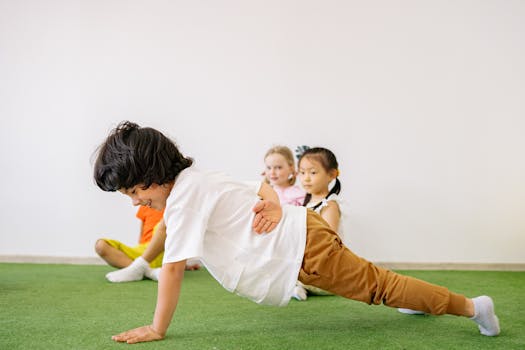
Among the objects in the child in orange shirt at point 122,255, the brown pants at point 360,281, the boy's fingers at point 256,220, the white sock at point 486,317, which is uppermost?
the boy's fingers at point 256,220

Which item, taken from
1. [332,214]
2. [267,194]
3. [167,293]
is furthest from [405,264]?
[167,293]

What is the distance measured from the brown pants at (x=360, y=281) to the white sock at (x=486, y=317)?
1.4 inches

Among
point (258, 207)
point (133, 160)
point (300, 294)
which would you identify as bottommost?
point (300, 294)

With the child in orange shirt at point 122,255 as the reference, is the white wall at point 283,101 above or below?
above

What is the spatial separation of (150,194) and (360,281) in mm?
591

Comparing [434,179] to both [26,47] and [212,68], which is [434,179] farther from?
[26,47]

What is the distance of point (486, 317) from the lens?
140 centimetres

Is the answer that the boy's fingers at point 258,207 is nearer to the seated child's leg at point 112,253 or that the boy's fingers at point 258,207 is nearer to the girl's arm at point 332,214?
the girl's arm at point 332,214

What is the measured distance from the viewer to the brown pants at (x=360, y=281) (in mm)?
1420

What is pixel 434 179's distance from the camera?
3197mm

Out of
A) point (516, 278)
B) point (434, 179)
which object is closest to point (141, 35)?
point (434, 179)

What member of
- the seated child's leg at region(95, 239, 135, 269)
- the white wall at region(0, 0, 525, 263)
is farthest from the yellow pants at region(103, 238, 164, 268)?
the white wall at region(0, 0, 525, 263)

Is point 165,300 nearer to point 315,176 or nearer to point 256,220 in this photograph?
point 256,220

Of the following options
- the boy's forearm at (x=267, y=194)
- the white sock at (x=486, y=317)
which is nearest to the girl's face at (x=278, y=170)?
the boy's forearm at (x=267, y=194)
